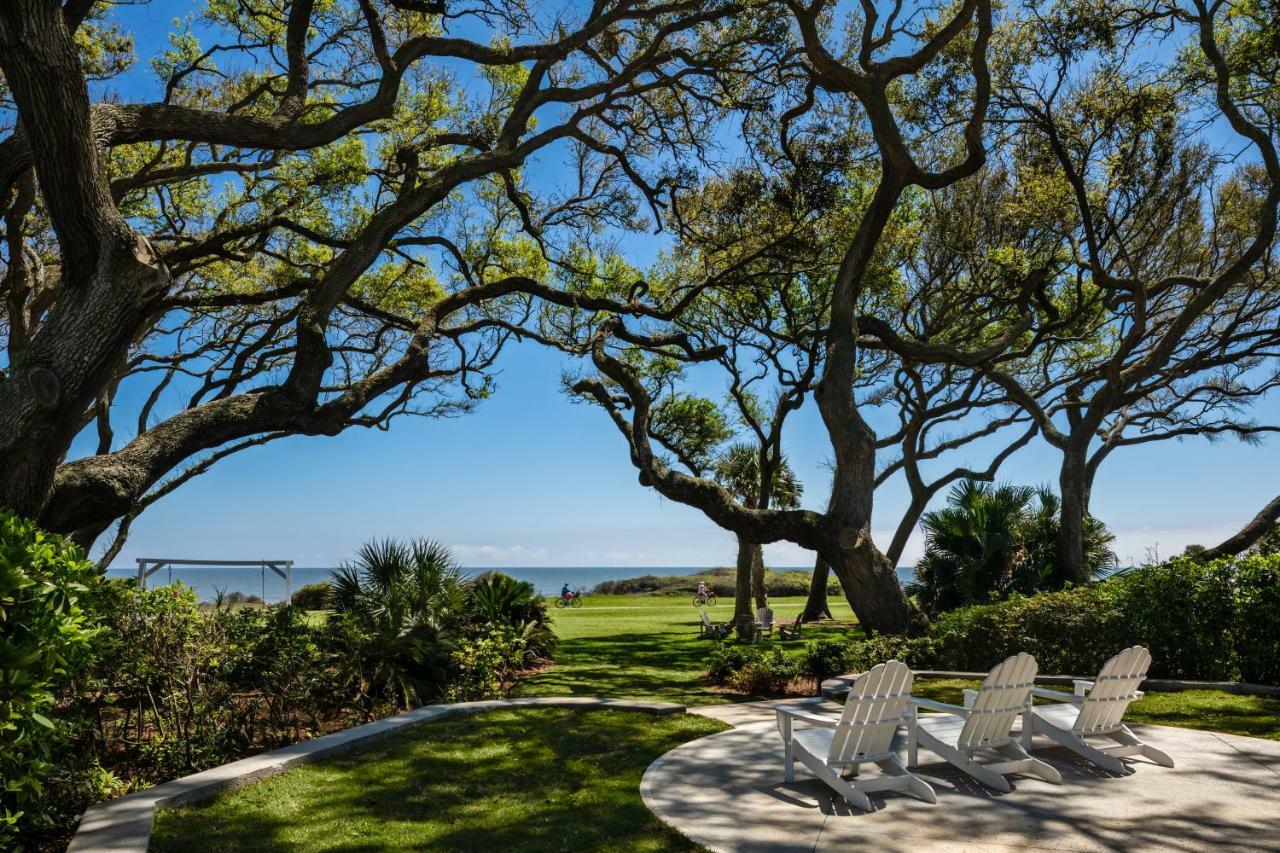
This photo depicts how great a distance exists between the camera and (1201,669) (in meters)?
10.8

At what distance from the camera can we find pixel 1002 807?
5.91 metres

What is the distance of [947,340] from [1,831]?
21482 mm

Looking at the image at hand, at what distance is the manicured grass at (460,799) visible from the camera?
5.44m

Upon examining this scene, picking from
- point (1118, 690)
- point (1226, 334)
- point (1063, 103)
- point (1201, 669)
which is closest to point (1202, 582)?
point (1201, 669)

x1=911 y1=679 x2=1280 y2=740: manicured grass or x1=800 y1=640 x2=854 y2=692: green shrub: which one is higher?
x1=800 y1=640 x2=854 y2=692: green shrub

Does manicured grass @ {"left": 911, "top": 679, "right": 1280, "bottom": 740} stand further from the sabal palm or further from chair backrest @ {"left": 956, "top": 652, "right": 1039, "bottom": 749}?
the sabal palm

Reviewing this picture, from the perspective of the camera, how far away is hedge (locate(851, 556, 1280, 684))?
34.0 feet

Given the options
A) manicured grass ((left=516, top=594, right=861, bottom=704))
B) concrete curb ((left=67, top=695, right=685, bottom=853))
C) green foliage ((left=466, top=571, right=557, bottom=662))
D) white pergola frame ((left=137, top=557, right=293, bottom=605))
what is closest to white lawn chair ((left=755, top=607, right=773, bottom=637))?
manicured grass ((left=516, top=594, right=861, bottom=704))

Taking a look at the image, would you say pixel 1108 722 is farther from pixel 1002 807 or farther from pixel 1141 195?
pixel 1141 195

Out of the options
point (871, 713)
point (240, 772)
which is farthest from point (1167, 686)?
point (240, 772)

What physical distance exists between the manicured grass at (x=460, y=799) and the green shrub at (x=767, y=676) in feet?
8.51

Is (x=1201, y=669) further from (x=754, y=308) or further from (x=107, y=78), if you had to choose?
(x=107, y=78)

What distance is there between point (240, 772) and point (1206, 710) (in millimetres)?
9449

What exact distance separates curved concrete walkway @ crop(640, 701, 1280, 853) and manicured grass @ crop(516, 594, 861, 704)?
4107 mm
